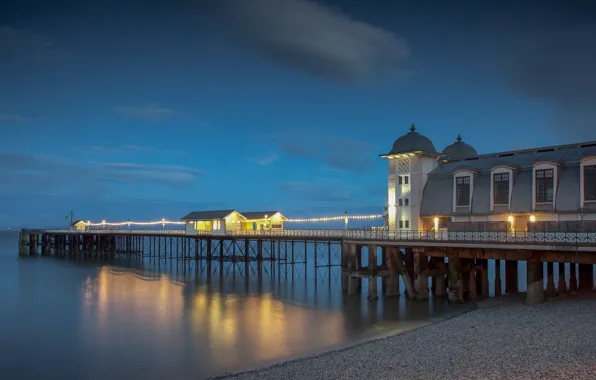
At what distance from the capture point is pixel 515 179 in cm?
2802

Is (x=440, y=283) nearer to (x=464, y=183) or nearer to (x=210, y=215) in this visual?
(x=464, y=183)

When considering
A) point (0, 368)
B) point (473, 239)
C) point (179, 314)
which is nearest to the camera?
point (0, 368)

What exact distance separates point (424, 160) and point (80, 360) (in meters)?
24.4

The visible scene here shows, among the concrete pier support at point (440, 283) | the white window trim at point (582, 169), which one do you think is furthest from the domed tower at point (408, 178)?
the white window trim at point (582, 169)

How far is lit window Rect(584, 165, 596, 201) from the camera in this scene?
2444cm

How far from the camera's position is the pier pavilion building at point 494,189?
25.0 meters

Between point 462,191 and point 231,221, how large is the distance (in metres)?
28.9

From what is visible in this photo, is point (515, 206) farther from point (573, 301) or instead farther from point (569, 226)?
point (573, 301)

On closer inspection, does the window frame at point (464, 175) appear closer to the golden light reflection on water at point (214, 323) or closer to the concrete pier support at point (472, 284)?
the concrete pier support at point (472, 284)

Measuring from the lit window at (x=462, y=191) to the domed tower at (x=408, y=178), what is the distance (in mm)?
2963

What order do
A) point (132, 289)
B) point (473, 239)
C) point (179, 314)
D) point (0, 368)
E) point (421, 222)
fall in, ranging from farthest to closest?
point (132, 289), point (421, 222), point (179, 314), point (473, 239), point (0, 368)

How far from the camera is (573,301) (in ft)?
76.1

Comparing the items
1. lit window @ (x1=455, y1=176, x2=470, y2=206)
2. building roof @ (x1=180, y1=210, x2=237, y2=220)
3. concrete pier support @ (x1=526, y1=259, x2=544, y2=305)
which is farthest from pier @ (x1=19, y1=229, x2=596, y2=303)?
building roof @ (x1=180, y1=210, x2=237, y2=220)

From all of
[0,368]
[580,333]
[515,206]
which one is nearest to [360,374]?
[580,333]
